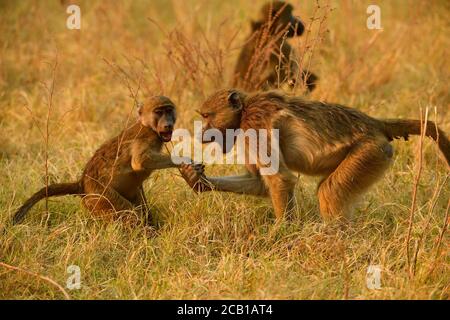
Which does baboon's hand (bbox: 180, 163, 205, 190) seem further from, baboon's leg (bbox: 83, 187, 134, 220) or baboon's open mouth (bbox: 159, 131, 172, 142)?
baboon's leg (bbox: 83, 187, 134, 220)

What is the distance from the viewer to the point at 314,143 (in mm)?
4496

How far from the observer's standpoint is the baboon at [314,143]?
4410 mm

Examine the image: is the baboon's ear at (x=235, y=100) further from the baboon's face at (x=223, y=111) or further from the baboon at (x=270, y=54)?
the baboon at (x=270, y=54)

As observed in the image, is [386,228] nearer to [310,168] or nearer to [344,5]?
[310,168]

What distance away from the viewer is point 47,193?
4.55 m

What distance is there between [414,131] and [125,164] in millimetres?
1797

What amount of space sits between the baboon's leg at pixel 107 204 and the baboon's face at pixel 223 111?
0.65m

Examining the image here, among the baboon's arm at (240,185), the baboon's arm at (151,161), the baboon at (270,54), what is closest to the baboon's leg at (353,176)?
the baboon's arm at (240,185)

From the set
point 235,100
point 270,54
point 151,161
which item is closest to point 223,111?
point 235,100

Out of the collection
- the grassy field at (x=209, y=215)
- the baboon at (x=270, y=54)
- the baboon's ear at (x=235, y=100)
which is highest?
the baboon at (x=270, y=54)

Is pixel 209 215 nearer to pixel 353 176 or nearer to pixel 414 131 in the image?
pixel 353 176

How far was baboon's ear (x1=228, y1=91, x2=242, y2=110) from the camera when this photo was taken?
15.2 ft

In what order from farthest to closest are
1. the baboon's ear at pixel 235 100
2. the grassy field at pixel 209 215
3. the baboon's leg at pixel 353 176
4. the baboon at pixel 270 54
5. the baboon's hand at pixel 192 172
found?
the baboon at pixel 270 54 < the baboon's ear at pixel 235 100 < the baboon's hand at pixel 192 172 < the baboon's leg at pixel 353 176 < the grassy field at pixel 209 215

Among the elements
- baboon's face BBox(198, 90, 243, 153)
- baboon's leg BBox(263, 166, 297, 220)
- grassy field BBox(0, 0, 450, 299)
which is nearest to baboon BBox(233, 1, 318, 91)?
grassy field BBox(0, 0, 450, 299)
